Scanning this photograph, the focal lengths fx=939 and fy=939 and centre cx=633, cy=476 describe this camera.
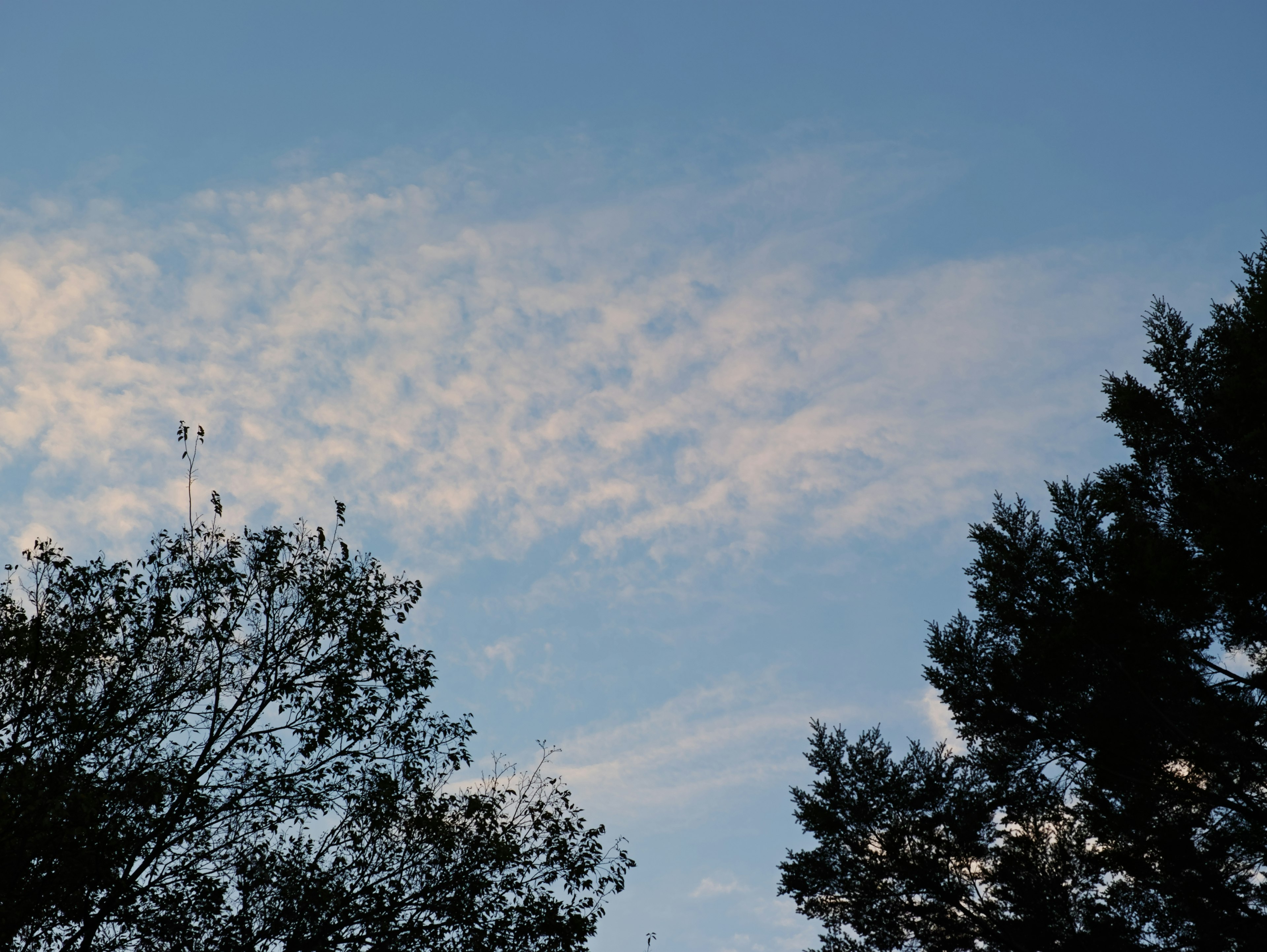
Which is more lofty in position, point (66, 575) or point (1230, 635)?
point (66, 575)

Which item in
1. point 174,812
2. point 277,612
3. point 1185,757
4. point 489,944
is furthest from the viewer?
point 1185,757

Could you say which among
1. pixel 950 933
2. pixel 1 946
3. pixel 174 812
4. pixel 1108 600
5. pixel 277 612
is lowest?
pixel 950 933

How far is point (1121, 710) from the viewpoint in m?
20.2

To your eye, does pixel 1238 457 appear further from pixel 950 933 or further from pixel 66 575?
pixel 66 575

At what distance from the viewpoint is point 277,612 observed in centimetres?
1642

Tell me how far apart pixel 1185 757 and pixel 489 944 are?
14.6 metres

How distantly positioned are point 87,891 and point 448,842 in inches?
202

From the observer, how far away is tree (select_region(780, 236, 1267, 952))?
1903cm

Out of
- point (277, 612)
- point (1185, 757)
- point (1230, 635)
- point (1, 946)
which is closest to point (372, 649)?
point (277, 612)

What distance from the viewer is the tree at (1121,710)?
19.0 m

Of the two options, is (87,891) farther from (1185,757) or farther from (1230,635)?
(1230,635)

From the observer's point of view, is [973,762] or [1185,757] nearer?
[1185,757]

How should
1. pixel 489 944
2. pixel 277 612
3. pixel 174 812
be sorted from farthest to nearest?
pixel 277 612
pixel 489 944
pixel 174 812

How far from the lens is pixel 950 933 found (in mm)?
24812
